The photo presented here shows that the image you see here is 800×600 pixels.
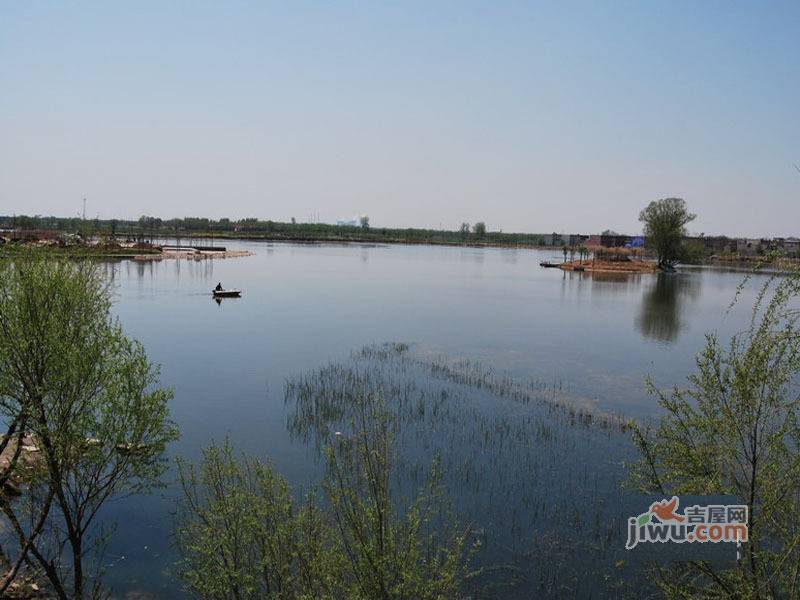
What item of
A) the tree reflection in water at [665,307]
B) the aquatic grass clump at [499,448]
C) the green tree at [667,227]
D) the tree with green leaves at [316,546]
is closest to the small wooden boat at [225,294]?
the aquatic grass clump at [499,448]

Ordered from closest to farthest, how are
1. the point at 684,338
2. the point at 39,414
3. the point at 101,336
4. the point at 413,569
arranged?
the point at 413,569, the point at 39,414, the point at 101,336, the point at 684,338

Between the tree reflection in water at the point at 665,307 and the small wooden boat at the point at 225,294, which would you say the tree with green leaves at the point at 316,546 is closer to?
the tree reflection in water at the point at 665,307

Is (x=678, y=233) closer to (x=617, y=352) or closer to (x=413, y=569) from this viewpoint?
(x=617, y=352)

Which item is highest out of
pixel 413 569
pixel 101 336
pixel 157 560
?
pixel 101 336

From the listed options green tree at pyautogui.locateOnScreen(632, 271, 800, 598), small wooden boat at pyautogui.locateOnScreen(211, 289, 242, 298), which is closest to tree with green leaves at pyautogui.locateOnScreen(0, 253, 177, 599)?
green tree at pyautogui.locateOnScreen(632, 271, 800, 598)

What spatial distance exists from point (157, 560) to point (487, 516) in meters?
9.19

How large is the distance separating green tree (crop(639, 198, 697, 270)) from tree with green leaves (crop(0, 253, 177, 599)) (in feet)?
440

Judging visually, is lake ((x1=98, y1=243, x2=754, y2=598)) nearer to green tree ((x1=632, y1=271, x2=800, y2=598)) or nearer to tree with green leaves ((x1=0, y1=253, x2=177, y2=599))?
tree with green leaves ((x1=0, y1=253, x2=177, y2=599))

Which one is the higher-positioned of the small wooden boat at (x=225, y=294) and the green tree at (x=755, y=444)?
the green tree at (x=755, y=444)

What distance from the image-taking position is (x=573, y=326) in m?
50.9

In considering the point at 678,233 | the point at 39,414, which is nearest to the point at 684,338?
the point at 39,414

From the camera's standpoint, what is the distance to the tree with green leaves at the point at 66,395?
12188mm

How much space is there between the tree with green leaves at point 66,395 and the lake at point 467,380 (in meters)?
3.09

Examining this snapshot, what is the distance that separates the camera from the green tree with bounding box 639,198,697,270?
5089 inches
